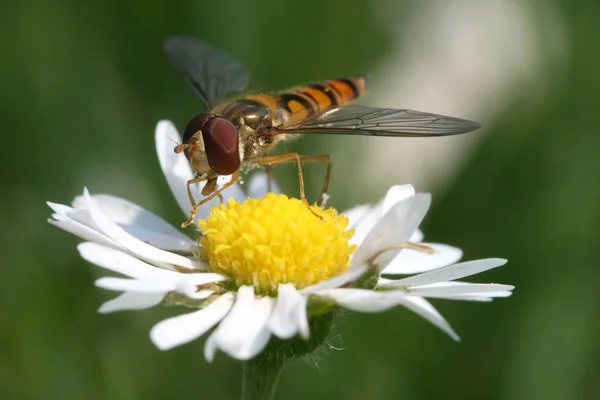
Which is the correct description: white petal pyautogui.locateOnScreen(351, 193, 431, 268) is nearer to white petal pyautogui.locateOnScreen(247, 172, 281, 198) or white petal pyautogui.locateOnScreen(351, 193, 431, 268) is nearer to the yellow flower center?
the yellow flower center

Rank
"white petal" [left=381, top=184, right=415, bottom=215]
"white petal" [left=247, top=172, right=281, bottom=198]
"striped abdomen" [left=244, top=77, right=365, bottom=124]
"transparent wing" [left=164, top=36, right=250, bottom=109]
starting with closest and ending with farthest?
"white petal" [left=381, top=184, right=415, bottom=215] → "striped abdomen" [left=244, top=77, right=365, bottom=124] → "white petal" [left=247, top=172, right=281, bottom=198] → "transparent wing" [left=164, top=36, right=250, bottom=109]

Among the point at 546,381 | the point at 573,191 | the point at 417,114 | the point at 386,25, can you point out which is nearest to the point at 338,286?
the point at 417,114

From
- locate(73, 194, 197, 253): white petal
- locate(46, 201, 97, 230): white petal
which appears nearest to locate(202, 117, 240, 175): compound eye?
locate(73, 194, 197, 253): white petal

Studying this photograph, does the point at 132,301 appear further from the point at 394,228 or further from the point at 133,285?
the point at 394,228

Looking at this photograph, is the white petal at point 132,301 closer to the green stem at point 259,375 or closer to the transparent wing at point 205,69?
the green stem at point 259,375

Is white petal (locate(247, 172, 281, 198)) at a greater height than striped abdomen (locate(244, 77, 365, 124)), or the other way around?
striped abdomen (locate(244, 77, 365, 124))

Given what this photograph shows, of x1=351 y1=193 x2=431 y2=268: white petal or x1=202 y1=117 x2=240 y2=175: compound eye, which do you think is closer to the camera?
x1=351 y1=193 x2=431 y2=268: white petal

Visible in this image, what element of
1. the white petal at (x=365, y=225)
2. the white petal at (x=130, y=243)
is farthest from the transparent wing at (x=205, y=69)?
the white petal at (x=130, y=243)
